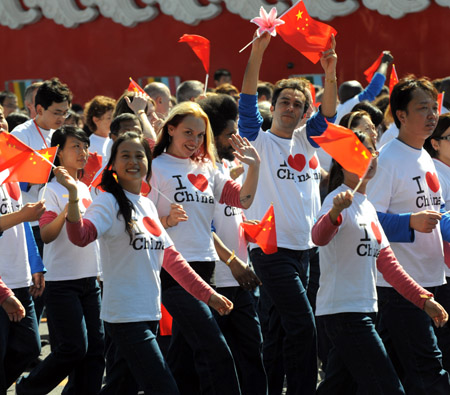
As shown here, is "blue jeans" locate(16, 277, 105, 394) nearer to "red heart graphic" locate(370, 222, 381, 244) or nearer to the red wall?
"red heart graphic" locate(370, 222, 381, 244)

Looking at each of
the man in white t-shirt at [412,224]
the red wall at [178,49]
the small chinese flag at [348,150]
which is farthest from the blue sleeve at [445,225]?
the red wall at [178,49]

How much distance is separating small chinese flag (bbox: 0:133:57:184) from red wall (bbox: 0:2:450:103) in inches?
386

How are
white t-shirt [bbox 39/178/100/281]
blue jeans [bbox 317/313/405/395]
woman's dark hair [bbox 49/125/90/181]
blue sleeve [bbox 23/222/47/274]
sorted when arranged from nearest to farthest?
blue jeans [bbox 317/313/405/395] → blue sleeve [bbox 23/222/47/274] → white t-shirt [bbox 39/178/100/281] → woman's dark hair [bbox 49/125/90/181]

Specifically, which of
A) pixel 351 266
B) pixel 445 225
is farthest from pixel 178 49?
pixel 351 266

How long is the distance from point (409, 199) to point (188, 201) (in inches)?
50.8

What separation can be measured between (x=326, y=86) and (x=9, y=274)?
2319 millimetres

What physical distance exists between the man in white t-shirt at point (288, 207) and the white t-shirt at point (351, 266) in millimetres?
782

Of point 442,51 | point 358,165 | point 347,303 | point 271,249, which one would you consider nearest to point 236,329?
point 271,249

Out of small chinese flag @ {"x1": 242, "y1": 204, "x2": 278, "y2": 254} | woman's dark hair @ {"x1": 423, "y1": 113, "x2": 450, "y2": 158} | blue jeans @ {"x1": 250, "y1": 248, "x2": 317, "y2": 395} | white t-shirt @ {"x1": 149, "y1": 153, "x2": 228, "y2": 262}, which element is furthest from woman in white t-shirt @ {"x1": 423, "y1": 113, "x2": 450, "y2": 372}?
white t-shirt @ {"x1": 149, "y1": 153, "x2": 228, "y2": 262}

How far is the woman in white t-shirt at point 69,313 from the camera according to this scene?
20.2 feet

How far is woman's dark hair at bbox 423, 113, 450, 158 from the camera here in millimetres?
6469

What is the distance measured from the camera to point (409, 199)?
19.0 ft

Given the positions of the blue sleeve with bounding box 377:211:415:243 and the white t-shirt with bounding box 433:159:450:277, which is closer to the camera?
the blue sleeve with bounding box 377:211:415:243

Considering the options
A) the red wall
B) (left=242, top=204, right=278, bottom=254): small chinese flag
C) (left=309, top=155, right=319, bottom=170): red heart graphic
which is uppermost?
the red wall
